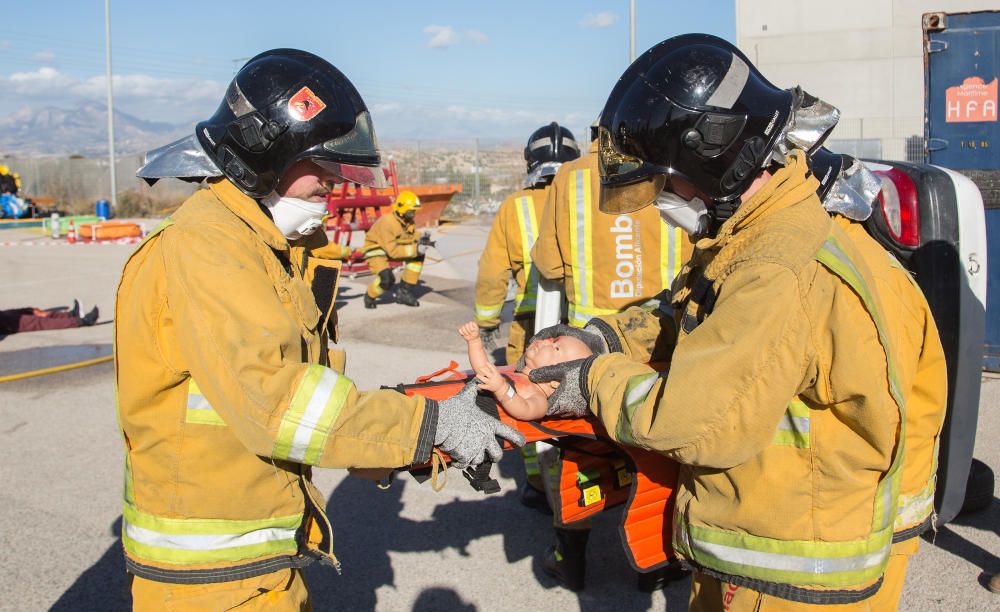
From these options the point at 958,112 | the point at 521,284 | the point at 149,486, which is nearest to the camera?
the point at 149,486

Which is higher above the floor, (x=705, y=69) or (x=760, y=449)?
(x=705, y=69)

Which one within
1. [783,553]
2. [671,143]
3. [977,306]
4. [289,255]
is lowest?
[783,553]

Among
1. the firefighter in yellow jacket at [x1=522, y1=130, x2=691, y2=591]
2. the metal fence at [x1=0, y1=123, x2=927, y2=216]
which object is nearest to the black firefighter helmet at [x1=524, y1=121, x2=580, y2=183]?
the firefighter in yellow jacket at [x1=522, y1=130, x2=691, y2=591]

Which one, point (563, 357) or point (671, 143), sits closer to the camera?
point (671, 143)

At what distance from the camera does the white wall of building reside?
111 ft

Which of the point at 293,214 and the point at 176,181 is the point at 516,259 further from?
the point at 176,181

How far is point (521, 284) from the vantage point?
539 cm

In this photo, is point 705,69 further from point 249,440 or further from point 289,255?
point 249,440

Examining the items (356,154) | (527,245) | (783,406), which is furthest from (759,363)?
(527,245)

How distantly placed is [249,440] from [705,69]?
1414 millimetres

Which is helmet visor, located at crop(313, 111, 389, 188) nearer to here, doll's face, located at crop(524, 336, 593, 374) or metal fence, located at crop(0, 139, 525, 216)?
doll's face, located at crop(524, 336, 593, 374)

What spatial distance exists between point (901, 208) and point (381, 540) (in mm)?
2859

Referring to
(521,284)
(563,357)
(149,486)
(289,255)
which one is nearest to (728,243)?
(563,357)

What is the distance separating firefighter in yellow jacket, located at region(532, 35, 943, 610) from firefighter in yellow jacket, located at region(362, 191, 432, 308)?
Result: 9071mm
